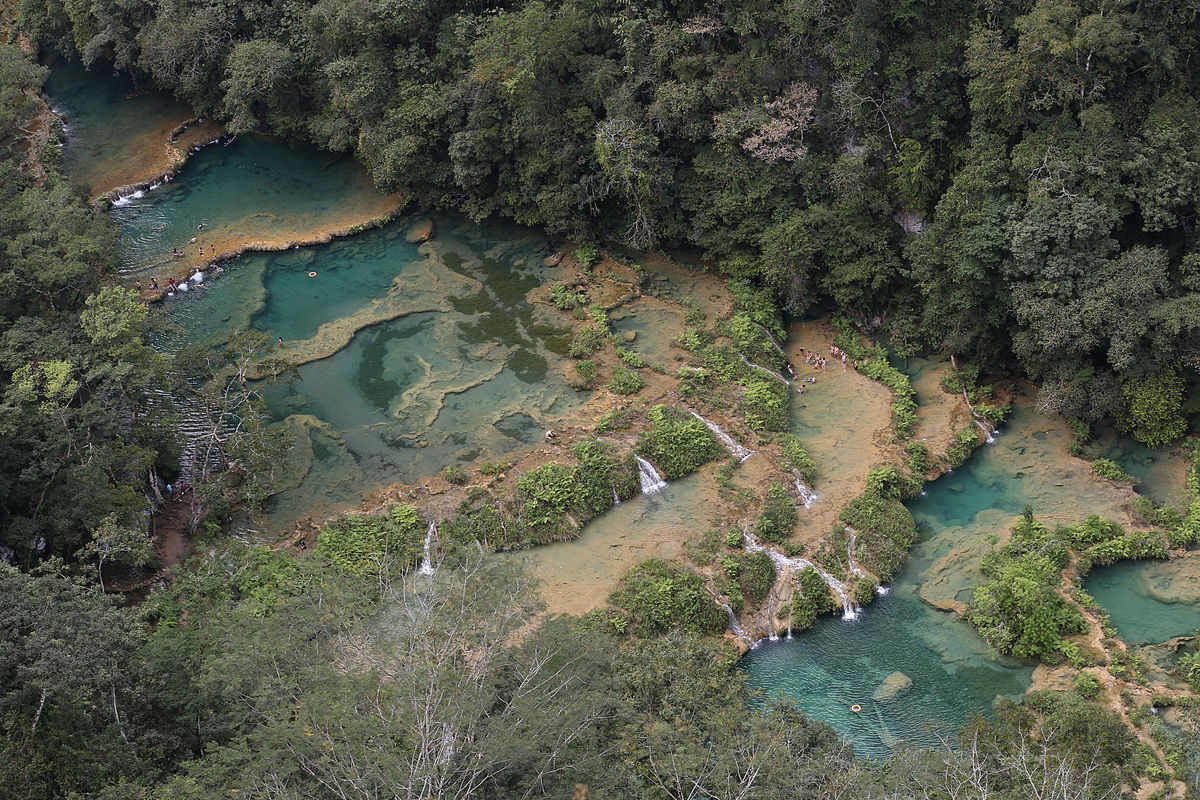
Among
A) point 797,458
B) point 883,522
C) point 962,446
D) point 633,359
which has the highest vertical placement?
point 633,359

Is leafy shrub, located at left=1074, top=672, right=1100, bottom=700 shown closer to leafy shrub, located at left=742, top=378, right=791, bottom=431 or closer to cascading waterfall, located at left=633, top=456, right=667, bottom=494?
leafy shrub, located at left=742, top=378, right=791, bottom=431

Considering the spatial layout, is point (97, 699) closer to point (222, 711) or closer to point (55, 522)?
point (222, 711)

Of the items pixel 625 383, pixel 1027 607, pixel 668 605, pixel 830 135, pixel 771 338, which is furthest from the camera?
pixel 830 135

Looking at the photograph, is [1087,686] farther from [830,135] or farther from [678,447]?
[830,135]

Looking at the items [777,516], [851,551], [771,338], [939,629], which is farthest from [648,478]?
[939,629]

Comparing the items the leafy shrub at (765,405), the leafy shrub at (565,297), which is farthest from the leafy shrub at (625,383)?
the leafy shrub at (565,297)

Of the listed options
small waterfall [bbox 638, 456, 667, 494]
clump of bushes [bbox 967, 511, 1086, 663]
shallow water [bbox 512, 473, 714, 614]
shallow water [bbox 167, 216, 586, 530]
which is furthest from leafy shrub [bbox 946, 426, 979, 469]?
shallow water [bbox 167, 216, 586, 530]

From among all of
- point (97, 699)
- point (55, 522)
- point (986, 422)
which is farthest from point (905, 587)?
point (55, 522)

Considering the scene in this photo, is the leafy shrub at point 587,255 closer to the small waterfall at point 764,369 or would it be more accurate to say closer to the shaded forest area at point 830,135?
the shaded forest area at point 830,135

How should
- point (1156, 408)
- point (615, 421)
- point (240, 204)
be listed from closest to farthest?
point (1156, 408), point (615, 421), point (240, 204)
